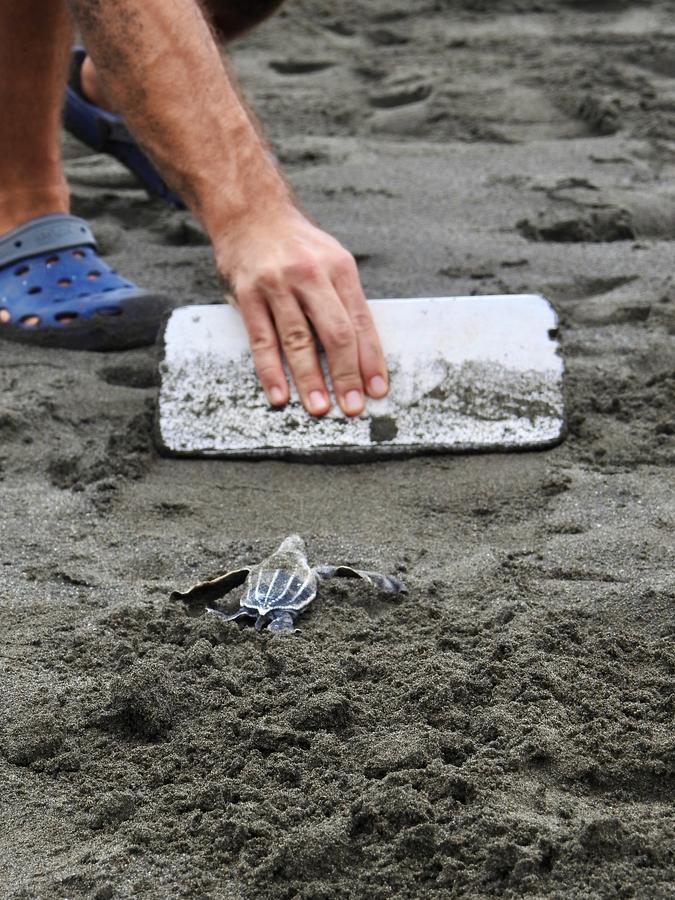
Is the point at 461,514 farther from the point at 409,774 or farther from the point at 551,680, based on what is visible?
the point at 409,774

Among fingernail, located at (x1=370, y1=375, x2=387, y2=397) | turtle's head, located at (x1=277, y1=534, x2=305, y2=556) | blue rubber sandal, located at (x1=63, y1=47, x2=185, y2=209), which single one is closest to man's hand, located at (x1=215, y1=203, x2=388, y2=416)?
fingernail, located at (x1=370, y1=375, x2=387, y2=397)

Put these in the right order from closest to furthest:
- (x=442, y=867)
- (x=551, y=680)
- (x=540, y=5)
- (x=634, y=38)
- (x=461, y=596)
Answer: (x=442, y=867), (x=551, y=680), (x=461, y=596), (x=634, y=38), (x=540, y=5)

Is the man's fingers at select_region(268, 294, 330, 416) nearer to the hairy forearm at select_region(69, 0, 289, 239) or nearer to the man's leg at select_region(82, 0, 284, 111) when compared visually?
the hairy forearm at select_region(69, 0, 289, 239)

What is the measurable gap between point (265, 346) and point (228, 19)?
1377mm

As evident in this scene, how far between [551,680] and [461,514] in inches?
19.8

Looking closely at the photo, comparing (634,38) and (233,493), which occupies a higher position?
(233,493)

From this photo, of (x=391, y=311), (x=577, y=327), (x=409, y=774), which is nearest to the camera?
(x=409, y=774)

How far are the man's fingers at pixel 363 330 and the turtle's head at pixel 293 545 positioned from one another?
16.3 inches

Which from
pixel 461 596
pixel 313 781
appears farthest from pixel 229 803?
pixel 461 596

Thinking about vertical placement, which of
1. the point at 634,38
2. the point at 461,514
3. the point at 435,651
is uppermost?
the point at 435,651

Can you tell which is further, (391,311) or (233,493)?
(391,311)

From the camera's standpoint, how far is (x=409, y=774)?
4.11ft

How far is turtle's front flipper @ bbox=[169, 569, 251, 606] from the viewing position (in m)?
1.61

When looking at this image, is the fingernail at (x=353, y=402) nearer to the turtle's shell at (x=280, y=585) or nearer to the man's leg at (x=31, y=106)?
the turtle's shell at (x=280, y=585)
